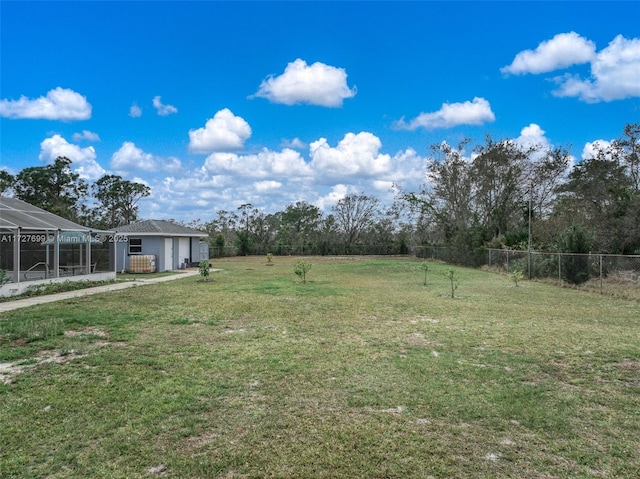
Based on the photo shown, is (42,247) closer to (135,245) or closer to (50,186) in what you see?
(135,245)

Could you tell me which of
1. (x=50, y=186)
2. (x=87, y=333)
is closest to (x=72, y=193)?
(x=50, y=186)

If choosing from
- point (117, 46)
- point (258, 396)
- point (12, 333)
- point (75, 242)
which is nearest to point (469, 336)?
point (258, 396)

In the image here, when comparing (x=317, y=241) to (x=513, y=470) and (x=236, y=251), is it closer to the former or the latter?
(x=236, y=251)

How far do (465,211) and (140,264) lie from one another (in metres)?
26.8

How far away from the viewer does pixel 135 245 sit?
72.0 ft

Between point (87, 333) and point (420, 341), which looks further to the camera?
point (87, 333)

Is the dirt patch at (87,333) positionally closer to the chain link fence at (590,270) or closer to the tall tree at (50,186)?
the chain link fence at (590,270)

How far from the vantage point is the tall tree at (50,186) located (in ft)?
107

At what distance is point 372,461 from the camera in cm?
296

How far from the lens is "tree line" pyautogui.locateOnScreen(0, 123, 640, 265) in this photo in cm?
2116

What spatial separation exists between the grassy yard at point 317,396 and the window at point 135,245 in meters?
14.0

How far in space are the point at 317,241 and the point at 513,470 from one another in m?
41.9

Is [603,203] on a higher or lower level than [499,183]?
lower

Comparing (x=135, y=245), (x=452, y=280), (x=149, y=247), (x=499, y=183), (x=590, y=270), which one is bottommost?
(x=452, y=280)
